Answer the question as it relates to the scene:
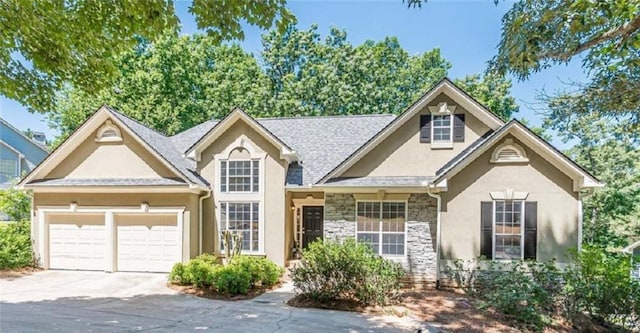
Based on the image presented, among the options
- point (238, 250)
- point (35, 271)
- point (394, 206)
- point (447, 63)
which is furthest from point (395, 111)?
point (35, 271)

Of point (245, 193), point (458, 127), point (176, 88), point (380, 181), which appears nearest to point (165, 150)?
point (245, 193)

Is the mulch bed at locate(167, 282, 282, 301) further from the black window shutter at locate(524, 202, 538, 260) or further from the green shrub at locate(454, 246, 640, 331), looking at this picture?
the black window shutter at locate(524, 202, 538, 260)

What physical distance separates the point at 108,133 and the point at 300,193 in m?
7.60

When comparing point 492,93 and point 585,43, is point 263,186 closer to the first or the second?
point 585,43

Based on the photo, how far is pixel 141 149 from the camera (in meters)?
13.6

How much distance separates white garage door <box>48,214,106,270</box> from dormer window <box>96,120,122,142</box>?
9.34 ft

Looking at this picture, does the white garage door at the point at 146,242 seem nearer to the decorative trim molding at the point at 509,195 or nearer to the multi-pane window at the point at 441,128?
the multi-pane window at the point at 441,128

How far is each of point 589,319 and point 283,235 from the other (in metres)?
→ 9.12

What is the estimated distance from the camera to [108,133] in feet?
45.1

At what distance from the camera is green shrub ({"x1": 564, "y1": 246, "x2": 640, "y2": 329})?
8188 millimetres

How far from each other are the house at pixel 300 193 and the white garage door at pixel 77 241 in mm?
42

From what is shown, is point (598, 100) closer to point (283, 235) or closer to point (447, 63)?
point (283, 235)

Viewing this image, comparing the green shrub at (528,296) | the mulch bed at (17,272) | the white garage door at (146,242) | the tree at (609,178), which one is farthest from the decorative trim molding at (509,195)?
the mulch bed at (17,272)

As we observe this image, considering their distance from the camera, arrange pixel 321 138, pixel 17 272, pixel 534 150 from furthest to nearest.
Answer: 1. pixel 321 138
2. pixel 17 272
3. pixel 534 150
